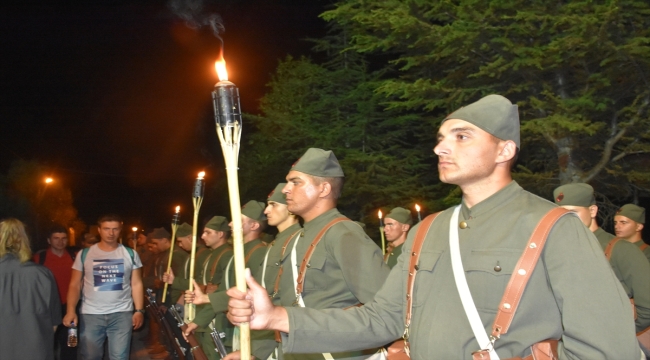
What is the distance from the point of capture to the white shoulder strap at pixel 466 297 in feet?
8.87

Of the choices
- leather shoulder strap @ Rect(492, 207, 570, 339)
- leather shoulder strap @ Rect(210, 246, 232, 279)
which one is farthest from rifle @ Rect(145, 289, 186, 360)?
leather shoulder strap @ Rect(492, 207, 570, 339)

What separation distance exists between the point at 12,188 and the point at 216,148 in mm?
18510

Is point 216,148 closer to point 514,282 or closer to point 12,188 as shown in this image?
point 12,188

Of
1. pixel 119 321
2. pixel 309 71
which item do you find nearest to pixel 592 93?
pixel 119 321

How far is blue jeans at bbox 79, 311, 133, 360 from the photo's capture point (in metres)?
9.01

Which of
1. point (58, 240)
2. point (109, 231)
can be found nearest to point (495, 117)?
point (109, 231)

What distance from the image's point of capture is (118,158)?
7038cm

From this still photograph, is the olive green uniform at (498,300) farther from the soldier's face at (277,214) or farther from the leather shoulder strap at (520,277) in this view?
the soldier's face at (277,214)

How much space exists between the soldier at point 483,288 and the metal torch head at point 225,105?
2.26 feet

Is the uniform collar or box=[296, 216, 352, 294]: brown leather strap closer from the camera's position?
the uniform collar

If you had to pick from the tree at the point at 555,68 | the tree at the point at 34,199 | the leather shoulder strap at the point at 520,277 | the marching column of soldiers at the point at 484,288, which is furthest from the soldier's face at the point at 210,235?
the tree at the point at 34,199

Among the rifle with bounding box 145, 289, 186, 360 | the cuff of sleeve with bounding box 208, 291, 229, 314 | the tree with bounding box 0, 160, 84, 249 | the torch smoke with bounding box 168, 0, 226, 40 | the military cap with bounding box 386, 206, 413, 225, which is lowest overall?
the rifle with bounding box 145, 289, 186, 360

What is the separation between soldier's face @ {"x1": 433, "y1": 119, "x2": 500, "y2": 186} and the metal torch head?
3.27 ft

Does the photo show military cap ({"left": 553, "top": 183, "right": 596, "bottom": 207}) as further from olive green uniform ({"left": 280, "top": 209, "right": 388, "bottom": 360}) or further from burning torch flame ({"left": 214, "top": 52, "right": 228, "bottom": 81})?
burning torch flame ({"left": 214, "top": 52, "right": 228, "bottom": 81})
